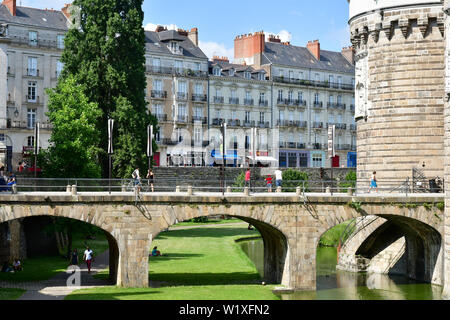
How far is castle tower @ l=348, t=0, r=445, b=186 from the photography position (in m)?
43.6

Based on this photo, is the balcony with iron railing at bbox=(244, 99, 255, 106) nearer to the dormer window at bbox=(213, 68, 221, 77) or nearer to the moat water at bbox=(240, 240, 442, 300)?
the dormer window at bbox=(213, 68, 221, 77)

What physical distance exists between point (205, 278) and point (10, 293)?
36.6 ft

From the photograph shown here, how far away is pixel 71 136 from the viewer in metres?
50.6

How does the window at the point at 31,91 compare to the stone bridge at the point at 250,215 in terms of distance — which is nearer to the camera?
the stone bridge at the point at 250,215

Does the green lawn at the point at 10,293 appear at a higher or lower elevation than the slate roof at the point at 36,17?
lower

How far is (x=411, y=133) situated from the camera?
4391 cm

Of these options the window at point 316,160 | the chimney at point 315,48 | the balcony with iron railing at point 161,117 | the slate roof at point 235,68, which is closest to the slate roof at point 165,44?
the slate roof at point 235,68

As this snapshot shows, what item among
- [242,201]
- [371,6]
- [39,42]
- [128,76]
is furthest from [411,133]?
[39,42]

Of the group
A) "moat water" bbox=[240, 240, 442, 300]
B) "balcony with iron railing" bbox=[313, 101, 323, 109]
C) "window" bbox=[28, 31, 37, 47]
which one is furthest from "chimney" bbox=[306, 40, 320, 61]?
"moat water" bbox=[240, 240, 442, 300]

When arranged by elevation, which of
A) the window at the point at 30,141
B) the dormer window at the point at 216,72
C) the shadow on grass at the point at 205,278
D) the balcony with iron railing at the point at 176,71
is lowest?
the shadow on grass at the point at 205,278

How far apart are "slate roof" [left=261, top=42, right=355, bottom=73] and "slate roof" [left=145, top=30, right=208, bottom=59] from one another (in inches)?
379

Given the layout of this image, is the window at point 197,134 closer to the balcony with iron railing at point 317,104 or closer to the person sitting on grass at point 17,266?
the balcony with iron railing at point 317,104

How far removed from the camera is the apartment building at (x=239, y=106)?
289ft

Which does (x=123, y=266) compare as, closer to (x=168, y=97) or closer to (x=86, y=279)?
(x=86, y=279)
